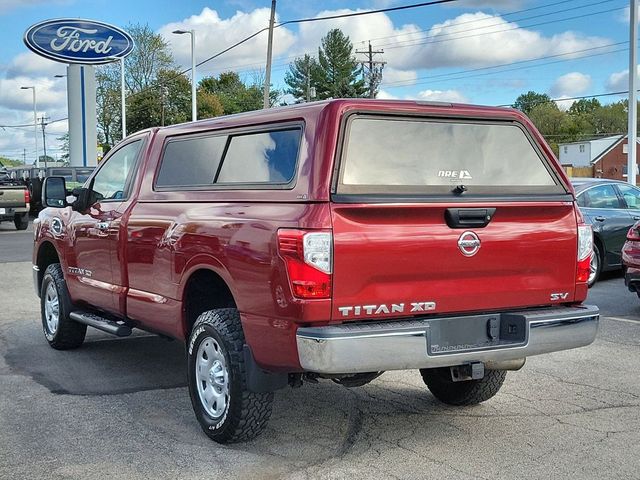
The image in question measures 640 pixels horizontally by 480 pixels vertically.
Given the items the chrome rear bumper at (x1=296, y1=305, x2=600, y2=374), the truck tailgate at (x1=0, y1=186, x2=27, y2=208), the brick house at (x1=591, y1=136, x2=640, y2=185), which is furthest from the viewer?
the brick house at (x1=591, y1=136, x2=640, y2=185)

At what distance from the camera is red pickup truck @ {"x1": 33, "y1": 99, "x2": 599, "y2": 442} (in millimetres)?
4293

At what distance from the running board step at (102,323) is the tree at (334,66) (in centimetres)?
8947

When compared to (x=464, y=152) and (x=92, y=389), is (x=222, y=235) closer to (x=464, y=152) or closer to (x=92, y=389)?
(x=464, y=152)

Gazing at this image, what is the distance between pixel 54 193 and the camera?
7438mm

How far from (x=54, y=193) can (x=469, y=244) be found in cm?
427

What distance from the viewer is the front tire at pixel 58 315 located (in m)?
7.52

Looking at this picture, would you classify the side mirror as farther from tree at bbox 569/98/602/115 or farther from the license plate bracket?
tree at bbox 569/98/602/115

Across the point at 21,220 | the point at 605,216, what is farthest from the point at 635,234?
the point at 21,220

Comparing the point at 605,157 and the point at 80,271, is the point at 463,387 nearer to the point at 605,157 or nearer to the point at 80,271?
the point at 80,271

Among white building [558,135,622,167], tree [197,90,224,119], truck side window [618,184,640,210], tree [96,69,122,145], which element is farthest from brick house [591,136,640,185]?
truck side window [618,184,640,210]

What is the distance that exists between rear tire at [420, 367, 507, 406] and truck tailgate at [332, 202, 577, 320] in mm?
931

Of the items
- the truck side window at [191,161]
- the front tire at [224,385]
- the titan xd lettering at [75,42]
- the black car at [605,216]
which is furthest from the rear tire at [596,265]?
the titan xd lettering at [75,42]

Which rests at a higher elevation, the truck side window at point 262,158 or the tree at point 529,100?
the tree at point 529,100

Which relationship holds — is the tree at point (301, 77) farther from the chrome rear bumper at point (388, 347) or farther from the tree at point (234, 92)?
the chrome rear bumper at point (388, 347)
